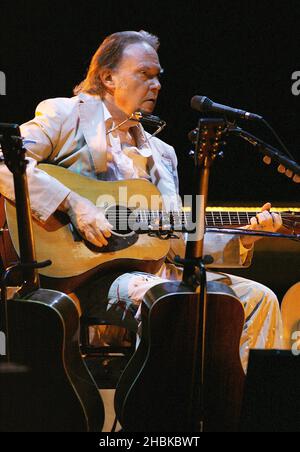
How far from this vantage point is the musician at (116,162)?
2.26 meters

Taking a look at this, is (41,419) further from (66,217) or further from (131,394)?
(66,217)

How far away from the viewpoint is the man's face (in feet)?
8.81

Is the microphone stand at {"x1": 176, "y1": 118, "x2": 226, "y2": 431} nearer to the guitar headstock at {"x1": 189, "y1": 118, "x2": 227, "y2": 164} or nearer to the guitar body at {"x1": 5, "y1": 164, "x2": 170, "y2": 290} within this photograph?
the guitar headstock at {"x1": 189, "y1": 118, "x2": 227, "y2": 164}

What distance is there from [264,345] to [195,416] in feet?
1.86

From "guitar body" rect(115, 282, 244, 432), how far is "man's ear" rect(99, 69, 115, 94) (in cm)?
138

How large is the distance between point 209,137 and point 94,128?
2.95 ft

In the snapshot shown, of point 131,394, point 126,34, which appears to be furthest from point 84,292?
point 126,34

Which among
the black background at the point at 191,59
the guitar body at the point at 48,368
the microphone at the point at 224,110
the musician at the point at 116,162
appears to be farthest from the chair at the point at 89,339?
the black background at the point at 191,59

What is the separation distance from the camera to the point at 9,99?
11.6 ft

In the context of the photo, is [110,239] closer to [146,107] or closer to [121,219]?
[121,219]

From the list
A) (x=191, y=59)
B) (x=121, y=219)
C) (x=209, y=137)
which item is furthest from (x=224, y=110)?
(x=191, y=59)

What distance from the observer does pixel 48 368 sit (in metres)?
1.73

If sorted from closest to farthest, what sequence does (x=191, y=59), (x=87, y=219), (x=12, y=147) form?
1. (x=12, y=147)
2. (x=87, y=219)
3. (x=191, y=59)

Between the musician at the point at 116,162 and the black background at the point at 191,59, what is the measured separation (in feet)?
2.58
